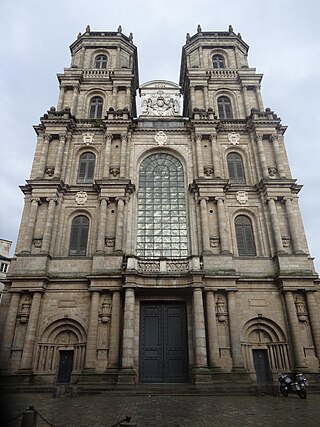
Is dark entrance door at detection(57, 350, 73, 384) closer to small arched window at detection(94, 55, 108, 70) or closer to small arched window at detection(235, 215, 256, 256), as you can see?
small arched window at detection(235, 215, 256, 256)

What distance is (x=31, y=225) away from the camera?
22891 mm

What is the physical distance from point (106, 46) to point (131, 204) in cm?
1965

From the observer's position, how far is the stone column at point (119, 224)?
22297mm

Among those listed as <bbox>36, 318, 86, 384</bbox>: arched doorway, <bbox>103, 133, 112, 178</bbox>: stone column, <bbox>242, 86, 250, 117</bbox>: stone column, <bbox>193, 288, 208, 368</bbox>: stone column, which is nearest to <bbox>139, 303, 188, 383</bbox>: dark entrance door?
<bbox>193, 288, 208, 368</bbox>: stone column

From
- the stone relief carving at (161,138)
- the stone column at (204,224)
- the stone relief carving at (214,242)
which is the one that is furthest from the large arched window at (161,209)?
the stone relief carving at (214,242)

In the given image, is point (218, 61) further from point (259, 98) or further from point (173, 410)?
point (173, 410)

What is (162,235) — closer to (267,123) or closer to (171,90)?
(267,123)

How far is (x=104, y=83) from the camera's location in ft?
103

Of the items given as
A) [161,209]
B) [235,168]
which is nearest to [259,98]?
[235,168]

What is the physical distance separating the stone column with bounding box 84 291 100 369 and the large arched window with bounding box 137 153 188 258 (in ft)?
15.7

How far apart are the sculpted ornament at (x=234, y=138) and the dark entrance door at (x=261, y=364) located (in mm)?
16395

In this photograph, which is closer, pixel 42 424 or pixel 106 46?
pixel 42 424

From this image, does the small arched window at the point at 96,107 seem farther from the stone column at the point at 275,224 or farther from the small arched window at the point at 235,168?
the stone column at the point at 275,224

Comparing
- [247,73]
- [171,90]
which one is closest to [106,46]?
[171,90]
